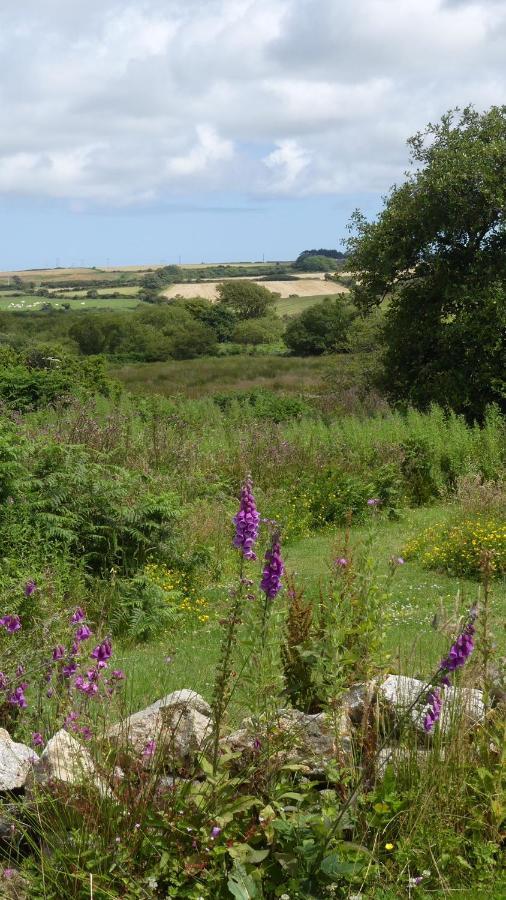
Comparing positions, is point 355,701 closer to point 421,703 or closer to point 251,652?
point 421,703

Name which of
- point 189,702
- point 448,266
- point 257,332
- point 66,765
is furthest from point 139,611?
point 257,332

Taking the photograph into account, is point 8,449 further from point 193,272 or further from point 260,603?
point 193,272

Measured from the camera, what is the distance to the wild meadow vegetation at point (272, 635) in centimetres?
384

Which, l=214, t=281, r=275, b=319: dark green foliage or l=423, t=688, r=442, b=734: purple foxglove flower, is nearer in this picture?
l=423, t=688, r=442, b=734: purple foxglove flower

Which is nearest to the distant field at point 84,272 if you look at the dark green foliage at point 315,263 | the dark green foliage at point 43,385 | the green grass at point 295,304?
the dark green foliage at point 315,263

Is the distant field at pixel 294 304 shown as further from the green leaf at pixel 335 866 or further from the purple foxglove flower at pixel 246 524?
the green leaf at pixel 335 866

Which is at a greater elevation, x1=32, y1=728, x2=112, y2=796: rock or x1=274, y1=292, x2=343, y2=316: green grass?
x1=274, y1=292, x2=343, y2=316: green grass

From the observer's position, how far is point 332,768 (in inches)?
160

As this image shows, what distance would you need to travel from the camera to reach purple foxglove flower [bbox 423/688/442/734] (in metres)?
4.08

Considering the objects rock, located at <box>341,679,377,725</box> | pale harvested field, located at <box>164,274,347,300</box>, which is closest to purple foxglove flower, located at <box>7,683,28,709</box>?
rock, located at <box>341,679,377,725</box>

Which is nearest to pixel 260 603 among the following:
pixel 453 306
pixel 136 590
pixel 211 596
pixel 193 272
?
pixel 136 590

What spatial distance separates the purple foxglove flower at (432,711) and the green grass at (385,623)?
0.21 m

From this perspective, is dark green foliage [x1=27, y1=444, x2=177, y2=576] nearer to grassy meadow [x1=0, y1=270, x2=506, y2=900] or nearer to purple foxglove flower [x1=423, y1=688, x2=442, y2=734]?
grassy meadow [x1=0, y1=270, x2=506, y2=900]

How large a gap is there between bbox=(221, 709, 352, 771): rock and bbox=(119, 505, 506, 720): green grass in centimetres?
19
